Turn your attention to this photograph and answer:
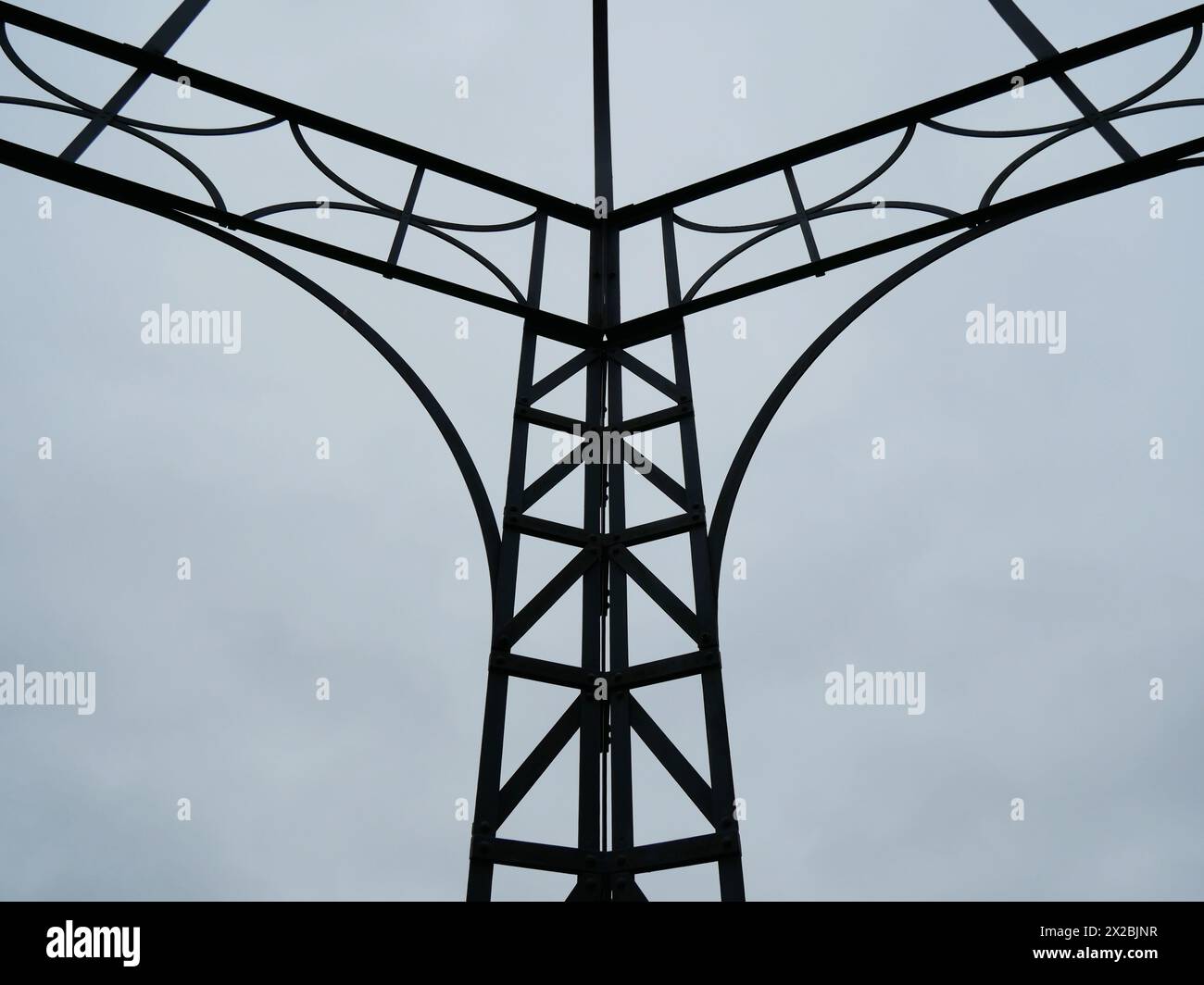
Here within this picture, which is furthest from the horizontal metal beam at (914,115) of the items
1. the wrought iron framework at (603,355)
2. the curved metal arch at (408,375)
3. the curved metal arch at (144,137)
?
the curved metal arch at (144,137)

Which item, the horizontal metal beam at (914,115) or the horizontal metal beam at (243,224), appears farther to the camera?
the horizontal metal beam at (914,115)

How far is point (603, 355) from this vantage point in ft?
25.9

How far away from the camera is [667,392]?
7578 millimetres

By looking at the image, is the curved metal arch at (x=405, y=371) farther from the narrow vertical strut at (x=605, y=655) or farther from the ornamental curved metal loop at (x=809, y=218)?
the ornamental curved metal loop at (x=809, y=218)

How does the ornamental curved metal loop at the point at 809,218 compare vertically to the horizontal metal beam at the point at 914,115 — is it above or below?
below

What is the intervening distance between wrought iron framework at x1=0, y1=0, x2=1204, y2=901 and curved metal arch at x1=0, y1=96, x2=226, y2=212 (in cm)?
1

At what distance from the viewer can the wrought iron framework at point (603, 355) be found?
6531mm

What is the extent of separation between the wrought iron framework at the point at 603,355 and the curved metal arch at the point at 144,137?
12mm

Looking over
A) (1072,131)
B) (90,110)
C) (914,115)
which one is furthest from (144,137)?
(1072,131)

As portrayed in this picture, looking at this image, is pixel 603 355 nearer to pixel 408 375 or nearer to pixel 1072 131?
pixel 408 375

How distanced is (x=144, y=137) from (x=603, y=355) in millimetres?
3038

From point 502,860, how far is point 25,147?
4623 mm

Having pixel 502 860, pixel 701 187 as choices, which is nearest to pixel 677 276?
pixel 701 187
